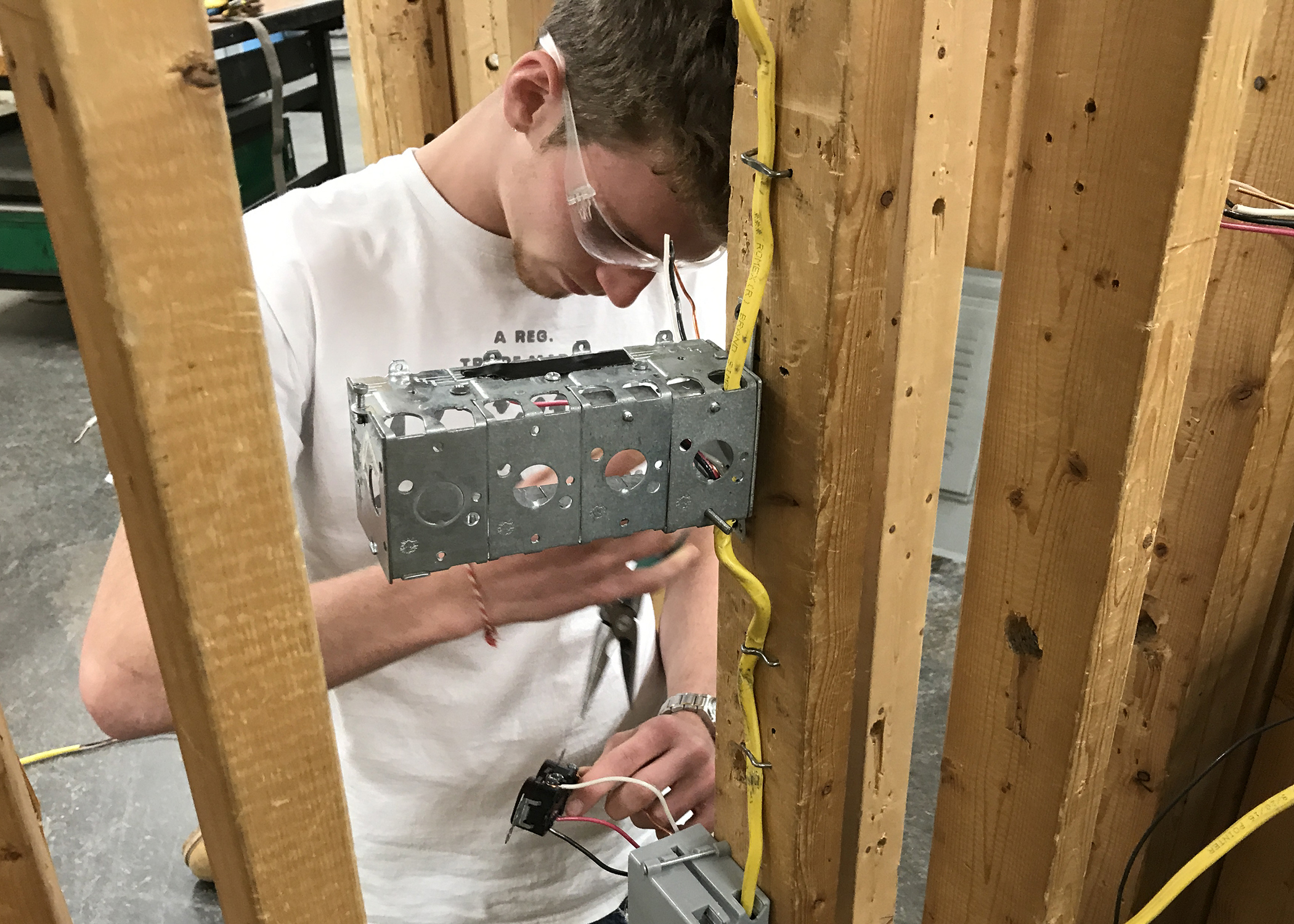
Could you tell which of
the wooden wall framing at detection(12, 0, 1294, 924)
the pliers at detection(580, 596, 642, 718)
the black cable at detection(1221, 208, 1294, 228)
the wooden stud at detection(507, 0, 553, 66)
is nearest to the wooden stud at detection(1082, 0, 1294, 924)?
the wooden wall framing at detection(12, 0, 1294, 924)

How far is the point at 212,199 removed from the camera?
387mm

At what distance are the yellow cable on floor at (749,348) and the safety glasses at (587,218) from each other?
1.34 ft

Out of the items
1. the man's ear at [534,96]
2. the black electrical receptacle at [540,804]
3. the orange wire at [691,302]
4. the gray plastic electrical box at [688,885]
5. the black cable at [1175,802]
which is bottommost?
the black cable at [1175,802]

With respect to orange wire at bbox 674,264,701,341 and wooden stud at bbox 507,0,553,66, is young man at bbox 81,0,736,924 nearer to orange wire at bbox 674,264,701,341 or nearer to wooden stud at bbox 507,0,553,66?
orange wire at bbox 674,264,701,341

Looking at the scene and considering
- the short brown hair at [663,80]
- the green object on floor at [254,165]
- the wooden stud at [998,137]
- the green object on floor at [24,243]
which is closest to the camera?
the short brown hair at [663,80]

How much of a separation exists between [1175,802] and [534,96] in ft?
3.97

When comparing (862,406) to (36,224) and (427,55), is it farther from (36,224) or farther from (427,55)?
(36,224)

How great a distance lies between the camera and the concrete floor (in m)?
1.98

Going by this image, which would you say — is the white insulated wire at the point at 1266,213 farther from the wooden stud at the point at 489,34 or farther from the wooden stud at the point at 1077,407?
the wooden stud at the point at 489,34

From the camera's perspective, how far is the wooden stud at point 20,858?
0.54 metres

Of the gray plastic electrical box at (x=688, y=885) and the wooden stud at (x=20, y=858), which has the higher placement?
the wooden stud at (x=20, y=858)

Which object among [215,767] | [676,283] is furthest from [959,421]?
[215,767]

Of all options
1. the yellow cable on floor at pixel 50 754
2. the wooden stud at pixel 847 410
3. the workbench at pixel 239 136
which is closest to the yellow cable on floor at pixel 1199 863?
the wooden stud at pixel 847 410

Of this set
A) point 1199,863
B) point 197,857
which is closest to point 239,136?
point 197,857
